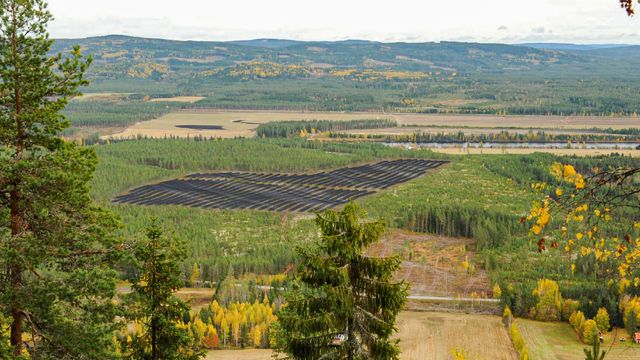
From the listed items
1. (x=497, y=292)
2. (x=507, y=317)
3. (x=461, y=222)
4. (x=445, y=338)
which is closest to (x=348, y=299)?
(x=445, y=338)

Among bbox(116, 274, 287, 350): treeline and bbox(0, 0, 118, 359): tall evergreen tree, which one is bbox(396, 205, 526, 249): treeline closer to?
bbox(116, 274, 287, 350): treeline

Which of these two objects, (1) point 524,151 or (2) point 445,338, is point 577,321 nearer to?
(2) point 445,338

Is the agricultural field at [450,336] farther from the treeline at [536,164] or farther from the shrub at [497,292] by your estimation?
the treeline at [536,164]

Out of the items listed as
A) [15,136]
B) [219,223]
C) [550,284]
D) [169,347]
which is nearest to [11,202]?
[15,136]

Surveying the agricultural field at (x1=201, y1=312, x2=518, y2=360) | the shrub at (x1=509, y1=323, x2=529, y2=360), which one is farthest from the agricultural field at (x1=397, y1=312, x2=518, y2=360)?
the shrub at (x1=509, y1=323, x2=529, y2=360)

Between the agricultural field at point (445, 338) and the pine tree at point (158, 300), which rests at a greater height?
the pine tree at point (158, 300)

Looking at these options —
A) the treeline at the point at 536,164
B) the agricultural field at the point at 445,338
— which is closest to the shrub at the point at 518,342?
the agricultural field at the point at 445,338
